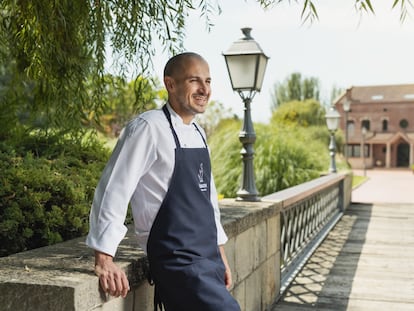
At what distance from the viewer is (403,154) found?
6269 centimetres

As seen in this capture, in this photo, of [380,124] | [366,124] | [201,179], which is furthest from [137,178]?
[366,124]

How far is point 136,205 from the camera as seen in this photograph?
7.51ft

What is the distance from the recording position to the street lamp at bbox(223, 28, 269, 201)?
219 inches

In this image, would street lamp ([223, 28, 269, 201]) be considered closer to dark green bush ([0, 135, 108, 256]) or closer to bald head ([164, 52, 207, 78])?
dark green bush ([0, 135, 108, 256])

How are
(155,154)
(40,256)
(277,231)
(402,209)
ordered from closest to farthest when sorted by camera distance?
(155,154), (40,256), (277,231), (402,209)

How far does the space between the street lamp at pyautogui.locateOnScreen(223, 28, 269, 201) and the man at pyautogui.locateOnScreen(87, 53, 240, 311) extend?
320 centimetres

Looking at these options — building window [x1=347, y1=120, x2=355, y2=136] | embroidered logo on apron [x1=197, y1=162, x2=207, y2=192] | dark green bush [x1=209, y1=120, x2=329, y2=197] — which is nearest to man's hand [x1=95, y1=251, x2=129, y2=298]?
embroidered logo on apron [x1=197, y1=162, x2=207, y2=192]

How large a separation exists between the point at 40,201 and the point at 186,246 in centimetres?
144

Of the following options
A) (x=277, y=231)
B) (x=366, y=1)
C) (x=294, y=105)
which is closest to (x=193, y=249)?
(x=366, y=1)

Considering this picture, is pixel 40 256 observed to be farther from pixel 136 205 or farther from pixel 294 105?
pixel 294 105

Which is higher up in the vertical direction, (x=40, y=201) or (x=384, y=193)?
(x=40, y=201)

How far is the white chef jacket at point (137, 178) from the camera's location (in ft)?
6.83

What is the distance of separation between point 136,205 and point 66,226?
1.30 metres

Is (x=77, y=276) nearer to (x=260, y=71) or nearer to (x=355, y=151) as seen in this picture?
(x=260, y=71)
